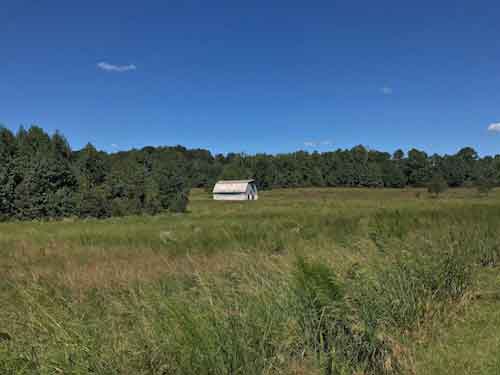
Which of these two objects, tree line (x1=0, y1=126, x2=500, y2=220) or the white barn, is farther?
the white barn

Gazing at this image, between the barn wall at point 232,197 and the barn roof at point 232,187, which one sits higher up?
the barn roof at point 232,187

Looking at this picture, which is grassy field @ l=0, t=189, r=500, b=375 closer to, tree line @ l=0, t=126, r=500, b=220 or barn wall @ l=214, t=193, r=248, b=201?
tree line @ l=0, t=126, r=500, b=220

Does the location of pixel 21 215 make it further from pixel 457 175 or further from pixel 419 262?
pixel 457 175

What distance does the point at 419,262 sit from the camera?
4484 mm

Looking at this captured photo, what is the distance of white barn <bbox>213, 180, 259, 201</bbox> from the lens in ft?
225

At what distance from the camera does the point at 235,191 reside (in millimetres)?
69438

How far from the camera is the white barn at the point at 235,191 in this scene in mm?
68500

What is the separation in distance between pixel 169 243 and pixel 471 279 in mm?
7196

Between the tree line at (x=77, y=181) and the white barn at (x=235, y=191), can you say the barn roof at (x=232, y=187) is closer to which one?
the white barn at (x=235, y=191)

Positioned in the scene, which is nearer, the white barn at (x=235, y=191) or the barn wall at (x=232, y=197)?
the barn wall at (x=232, y=197)

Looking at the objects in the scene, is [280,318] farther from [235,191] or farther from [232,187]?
[232,187]

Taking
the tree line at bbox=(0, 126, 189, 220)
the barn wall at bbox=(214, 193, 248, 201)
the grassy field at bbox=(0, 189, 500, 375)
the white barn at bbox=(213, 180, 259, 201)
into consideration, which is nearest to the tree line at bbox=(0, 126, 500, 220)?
the tree line at bbox=(0, 126, 189, 220)

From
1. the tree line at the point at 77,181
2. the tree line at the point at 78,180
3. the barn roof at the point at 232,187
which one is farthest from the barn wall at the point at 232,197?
the tree line at the point at 77,181

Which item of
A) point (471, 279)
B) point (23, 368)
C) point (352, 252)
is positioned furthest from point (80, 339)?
point (471, 279)
